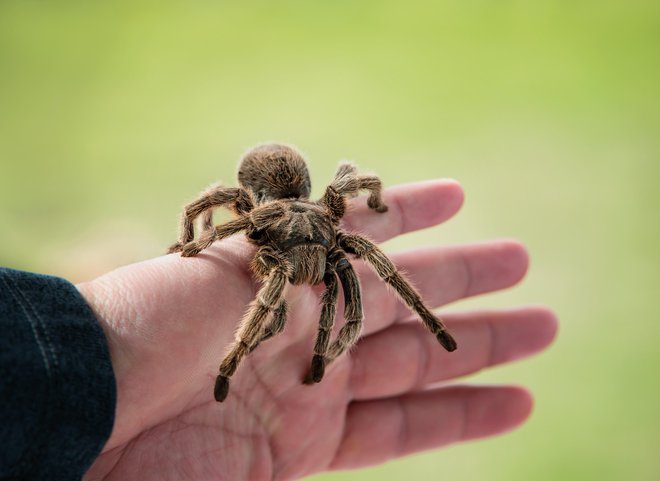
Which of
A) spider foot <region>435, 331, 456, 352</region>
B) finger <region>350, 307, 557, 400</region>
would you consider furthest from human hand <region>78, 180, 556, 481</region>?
spider foot <region>435, 331, 456, 352</region>

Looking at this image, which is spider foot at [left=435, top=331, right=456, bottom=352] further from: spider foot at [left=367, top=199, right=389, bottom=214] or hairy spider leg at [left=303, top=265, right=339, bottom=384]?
spider foot at [left=367, top=199, right=389, bottom=214]

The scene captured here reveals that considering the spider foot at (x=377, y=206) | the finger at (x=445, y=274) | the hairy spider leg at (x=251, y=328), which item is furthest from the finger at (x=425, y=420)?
the hairy spider leg at (x=251, y=328)

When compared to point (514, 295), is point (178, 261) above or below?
above

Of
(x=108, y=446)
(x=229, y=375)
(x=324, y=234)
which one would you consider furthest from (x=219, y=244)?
(x=108, y=446)

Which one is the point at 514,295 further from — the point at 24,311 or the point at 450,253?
the point at 24,311

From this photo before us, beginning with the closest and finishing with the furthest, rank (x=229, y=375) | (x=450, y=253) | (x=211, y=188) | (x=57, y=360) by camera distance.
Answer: (x=57, y=360), (x=229, y=375), (x=211, y=188), (x=450, y=253)

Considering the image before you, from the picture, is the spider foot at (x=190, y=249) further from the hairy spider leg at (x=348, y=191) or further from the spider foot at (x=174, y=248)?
the hairy spider leg at (x=348, y=191)
